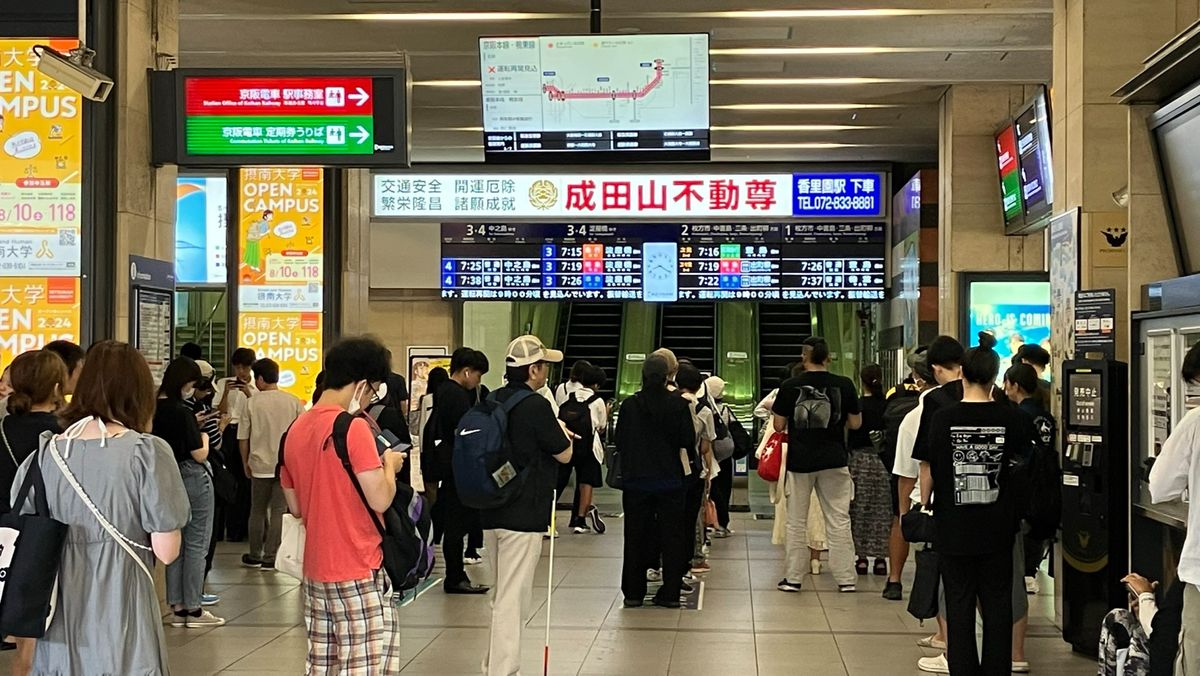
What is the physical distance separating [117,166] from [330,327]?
18.7ft

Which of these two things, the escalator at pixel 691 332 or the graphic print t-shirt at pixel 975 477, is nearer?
the graphic print t-shirt at pixel 975 477

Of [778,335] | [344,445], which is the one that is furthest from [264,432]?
[778,335]

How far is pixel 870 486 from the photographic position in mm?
10055

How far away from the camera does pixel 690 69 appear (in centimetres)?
941

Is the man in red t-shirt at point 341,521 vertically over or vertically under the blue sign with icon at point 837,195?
under

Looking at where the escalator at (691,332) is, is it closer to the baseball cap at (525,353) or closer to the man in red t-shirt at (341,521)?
the baseball cap at (525,353)

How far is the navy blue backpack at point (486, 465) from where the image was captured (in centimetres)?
604

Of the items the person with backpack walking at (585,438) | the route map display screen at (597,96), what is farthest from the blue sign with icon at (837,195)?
the route map display screen at (597,96)

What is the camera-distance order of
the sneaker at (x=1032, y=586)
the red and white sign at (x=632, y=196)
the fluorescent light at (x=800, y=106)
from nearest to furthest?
the sneaker at (x=1032, y=586), the fluorescent light at (x=800, y=106), the red and white sign at (x=632, y=196)

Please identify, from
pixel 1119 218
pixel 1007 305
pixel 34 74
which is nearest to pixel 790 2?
pixel 1119 218

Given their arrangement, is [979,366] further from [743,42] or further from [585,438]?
[743,42]

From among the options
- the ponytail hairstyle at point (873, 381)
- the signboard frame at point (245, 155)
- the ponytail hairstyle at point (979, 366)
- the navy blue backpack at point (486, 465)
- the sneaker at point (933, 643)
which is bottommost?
the sneaker at point (933, 643)

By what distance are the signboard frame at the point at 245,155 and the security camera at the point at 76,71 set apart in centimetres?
66

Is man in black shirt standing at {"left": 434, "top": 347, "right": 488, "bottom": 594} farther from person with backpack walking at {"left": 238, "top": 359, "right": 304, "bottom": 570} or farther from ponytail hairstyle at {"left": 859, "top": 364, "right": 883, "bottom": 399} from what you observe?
ponytail hairstyle at {"left": 859, "top": 364, "right": 883, "bottom": 399}
